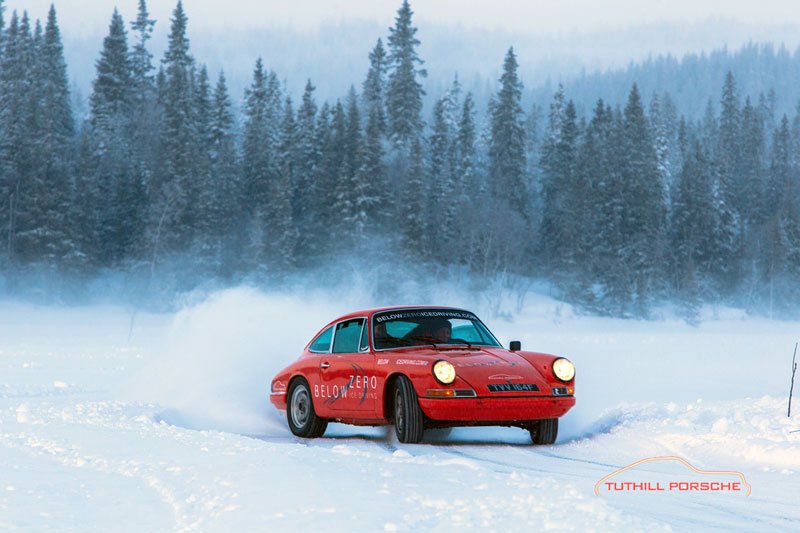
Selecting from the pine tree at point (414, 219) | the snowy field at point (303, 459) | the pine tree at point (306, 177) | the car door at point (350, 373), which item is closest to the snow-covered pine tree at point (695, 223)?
the pine tree at point (414, 219)

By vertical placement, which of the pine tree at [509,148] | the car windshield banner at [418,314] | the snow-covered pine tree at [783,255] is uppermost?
the pine tree at [509,148]

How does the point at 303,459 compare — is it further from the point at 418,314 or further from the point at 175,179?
the point at 175,179

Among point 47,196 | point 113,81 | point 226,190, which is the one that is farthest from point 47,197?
point 113,81

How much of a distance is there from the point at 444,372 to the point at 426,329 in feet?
5.45

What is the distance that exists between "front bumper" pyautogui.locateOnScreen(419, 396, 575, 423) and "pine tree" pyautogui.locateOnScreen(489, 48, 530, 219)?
7993 cm

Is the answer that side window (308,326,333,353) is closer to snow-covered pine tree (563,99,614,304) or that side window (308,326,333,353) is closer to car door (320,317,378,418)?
car door (320,317,378,418)

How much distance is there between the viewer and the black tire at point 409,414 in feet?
32.2

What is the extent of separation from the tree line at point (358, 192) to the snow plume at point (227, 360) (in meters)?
50.7

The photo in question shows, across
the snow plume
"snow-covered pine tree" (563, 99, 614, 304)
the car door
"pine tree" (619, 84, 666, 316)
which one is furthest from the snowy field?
"pine tree" (619, 84, 666, 316)

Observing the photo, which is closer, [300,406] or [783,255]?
[300,406]

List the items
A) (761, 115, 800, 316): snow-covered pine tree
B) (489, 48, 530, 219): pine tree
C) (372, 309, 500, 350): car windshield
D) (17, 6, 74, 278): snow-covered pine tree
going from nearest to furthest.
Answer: (372, 309, 500, 350): car windshield → (17, 6, 74, 278): snow-covered pine tree → (761, 115, 800, 316): snow-covered pine tree → (489, 48, 530, 219): pine tree

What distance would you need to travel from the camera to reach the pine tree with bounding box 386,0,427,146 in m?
93.1

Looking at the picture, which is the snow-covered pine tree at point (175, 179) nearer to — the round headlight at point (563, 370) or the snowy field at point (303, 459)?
the snowy field at point (303, 459)

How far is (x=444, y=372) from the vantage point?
9641mm
